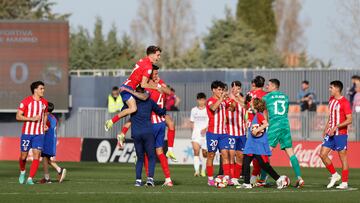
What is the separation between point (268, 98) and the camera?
22.2 m

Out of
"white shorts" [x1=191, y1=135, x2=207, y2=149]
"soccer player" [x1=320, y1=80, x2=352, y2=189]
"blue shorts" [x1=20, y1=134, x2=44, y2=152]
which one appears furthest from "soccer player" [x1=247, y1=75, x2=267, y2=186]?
"white shorts" [x1=191, y1=135, x2=207, y2=149]

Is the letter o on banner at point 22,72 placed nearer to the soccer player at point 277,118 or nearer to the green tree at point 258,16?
the soccer player at point 277,118

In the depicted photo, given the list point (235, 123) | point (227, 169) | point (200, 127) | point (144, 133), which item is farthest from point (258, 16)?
point (144, 133)

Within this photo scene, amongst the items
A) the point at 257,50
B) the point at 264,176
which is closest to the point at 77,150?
the point at 264,176

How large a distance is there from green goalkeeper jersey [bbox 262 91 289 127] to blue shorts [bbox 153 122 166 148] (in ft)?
7.02

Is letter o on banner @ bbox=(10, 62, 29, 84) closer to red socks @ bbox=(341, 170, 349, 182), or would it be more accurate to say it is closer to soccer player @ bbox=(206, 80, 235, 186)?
soccer player @ bbox=(206, 80, 235, 186)

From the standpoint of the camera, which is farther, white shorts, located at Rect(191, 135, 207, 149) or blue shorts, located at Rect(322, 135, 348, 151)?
white shorts, located at Rect(191, 135, 207, 149)

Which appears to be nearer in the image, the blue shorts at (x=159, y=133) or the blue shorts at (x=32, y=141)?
the blue shorts at (x=159, y=133)

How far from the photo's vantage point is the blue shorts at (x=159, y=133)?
21.7m

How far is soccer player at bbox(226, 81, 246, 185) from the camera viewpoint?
75.2 ft

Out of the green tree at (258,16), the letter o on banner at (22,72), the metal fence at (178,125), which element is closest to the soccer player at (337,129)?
the metal fence at (178,125)

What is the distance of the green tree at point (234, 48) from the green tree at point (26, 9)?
11.4m

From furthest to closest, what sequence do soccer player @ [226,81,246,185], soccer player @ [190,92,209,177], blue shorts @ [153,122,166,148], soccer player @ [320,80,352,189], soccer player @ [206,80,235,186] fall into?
soccer player @ [190,92,209,177] → soccer player @ [226,81,246,185] → soccer player @ [206,80,235,186] → blue shorts @ [153,122,166,148] → soccer player @ [320,80,352,189]

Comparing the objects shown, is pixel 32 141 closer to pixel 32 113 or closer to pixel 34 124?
pixel 34 124
